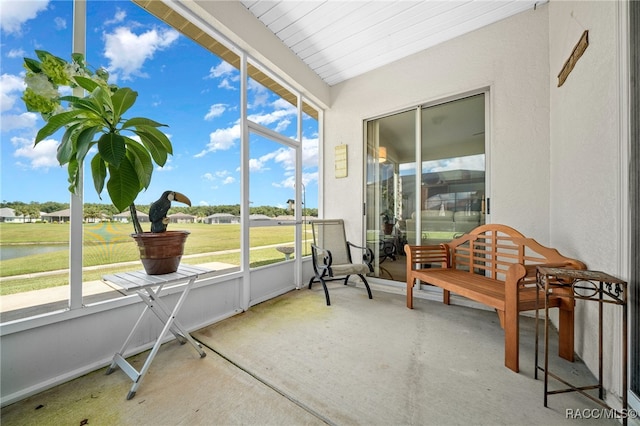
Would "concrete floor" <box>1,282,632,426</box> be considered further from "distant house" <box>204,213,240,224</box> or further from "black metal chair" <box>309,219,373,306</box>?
"black metal chair" <box>309,219,373,306</box>

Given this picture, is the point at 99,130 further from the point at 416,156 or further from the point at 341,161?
the point at 416,156

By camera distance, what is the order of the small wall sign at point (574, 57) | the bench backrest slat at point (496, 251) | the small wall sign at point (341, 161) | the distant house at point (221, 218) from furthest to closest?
the small wall sign at point (341, 161) < the distant house at point (221, 218) < the bench backrest slat at point (496, 251) < the small wall sign at point (574, 57)

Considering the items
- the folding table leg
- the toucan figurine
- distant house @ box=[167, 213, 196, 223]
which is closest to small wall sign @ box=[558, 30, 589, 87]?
the toucan figurine

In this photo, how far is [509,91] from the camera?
8.32 feet

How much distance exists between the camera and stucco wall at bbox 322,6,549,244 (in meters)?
2.39

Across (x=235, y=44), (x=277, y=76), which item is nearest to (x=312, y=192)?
(x=277, y=76)

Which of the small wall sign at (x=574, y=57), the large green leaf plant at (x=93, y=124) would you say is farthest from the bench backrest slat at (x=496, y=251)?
the large green leaf plant at (x=93, y=124)

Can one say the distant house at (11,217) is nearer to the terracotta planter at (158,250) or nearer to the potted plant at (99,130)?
the potted plant at (99,130)

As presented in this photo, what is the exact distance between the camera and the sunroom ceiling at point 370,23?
242 centimetres

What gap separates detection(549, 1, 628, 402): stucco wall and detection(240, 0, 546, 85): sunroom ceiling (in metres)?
0.74

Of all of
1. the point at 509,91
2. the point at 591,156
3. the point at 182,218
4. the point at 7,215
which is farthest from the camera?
the point at 509,91

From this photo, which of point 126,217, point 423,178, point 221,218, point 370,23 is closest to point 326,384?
point 221,218

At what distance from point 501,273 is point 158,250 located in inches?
123

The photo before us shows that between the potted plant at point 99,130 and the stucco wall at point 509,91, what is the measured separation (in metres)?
3.08
